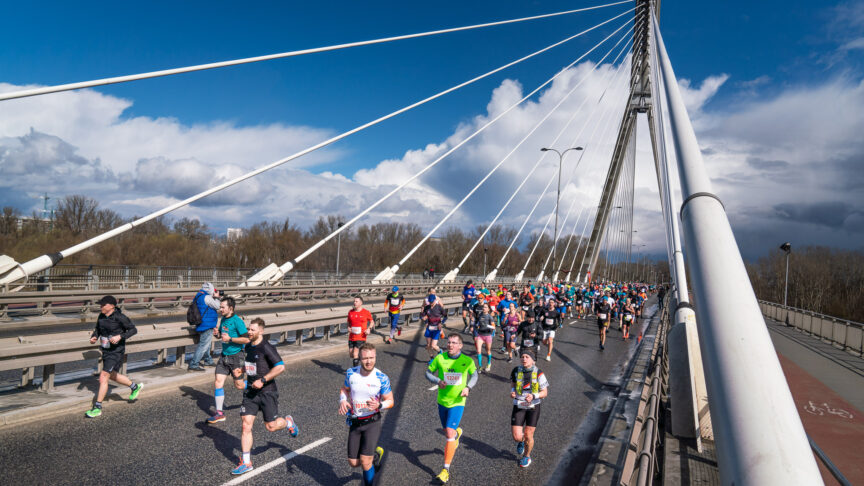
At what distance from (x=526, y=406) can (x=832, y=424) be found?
7490mm

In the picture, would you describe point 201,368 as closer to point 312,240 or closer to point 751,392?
point 751,392

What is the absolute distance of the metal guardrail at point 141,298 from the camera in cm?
1666

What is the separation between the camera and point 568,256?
3054 inches

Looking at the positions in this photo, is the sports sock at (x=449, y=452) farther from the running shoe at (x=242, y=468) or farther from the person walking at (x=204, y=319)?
the person walking at (x=204, y=319)

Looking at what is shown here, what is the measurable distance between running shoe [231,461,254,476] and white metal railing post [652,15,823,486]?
5.13m

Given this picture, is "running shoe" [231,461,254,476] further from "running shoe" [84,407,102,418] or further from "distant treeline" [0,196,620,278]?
"distant treeline" [0,196,620,278]

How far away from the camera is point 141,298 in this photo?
65.9ft

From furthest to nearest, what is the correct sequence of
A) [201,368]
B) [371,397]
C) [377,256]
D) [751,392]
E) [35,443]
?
[377,256]
[201,368]
[35,443]
[371,397]
[751,392]

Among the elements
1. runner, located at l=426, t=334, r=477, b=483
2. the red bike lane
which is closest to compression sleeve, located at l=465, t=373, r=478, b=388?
runner, located at l=426, t=334, r=477, b=483

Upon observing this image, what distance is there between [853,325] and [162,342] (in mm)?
24865

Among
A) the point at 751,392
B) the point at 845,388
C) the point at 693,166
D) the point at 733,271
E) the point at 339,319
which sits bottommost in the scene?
the point at 845,388

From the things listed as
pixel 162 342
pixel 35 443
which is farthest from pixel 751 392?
pixel 162 342

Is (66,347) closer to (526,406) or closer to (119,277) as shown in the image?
(526,406)

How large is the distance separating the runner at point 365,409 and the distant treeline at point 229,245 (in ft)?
105
